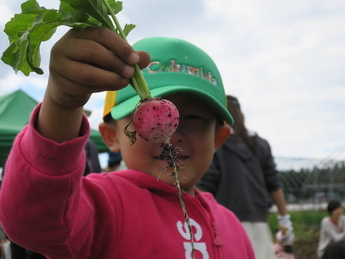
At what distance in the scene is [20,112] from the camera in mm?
5230

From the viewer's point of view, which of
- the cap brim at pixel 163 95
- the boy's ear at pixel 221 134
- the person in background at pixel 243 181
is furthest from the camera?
the person in background at pixel 243 181

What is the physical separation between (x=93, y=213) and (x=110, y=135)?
53 centimetres

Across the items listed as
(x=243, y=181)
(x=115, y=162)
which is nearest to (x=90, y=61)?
(x=243, y=181)

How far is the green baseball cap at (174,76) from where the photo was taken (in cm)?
145

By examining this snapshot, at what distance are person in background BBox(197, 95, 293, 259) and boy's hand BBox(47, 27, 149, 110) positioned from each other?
2.32m

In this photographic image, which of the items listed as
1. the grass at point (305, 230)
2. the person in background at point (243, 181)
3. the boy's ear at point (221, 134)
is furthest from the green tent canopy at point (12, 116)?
the grass at point (305, 230)

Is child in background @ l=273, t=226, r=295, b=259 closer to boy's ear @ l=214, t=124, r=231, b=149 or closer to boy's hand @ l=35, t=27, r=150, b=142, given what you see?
boy's ear @ l=214, t=124, r=231, b=149

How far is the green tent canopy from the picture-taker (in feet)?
15.3

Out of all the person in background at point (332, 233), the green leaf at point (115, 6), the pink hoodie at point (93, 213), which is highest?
the green leaf at point (115, 6)

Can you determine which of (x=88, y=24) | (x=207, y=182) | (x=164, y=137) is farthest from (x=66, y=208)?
(x=207, y=182)

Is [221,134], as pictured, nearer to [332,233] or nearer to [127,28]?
[127,28]

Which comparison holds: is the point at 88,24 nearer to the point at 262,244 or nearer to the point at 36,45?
the point at 36,45

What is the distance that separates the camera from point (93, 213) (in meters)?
1.21

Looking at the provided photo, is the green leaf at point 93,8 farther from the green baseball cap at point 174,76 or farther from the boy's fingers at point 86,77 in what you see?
the green baseball cap at point 174,76
